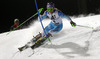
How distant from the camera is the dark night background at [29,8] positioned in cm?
637

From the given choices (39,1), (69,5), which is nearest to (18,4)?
(39,1)

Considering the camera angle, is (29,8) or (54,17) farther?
(29,8)

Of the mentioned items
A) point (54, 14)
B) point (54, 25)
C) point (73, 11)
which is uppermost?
point (54, 14)

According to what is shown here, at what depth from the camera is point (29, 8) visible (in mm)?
6523

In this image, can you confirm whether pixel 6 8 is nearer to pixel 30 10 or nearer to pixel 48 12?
pixel 30 10

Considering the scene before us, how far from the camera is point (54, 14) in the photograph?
2.37 meters

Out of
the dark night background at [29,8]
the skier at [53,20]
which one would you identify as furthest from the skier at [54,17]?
the dark night background at [29,8]

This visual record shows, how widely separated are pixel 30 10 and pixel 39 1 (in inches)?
26.9

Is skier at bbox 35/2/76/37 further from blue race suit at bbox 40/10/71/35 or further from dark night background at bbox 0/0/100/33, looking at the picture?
Result: dark night background at bbox 0/0/100/33

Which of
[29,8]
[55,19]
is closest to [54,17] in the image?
[55,19]

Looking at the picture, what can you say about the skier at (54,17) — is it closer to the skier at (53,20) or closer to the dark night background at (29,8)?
the skier at (53,20)

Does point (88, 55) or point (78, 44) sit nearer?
Result: point (88, 55)

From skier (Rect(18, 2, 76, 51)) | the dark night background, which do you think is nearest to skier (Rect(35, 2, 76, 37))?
skier (Rect(18, 2, 76, 51))

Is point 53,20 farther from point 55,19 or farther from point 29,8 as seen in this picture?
point 29,8
